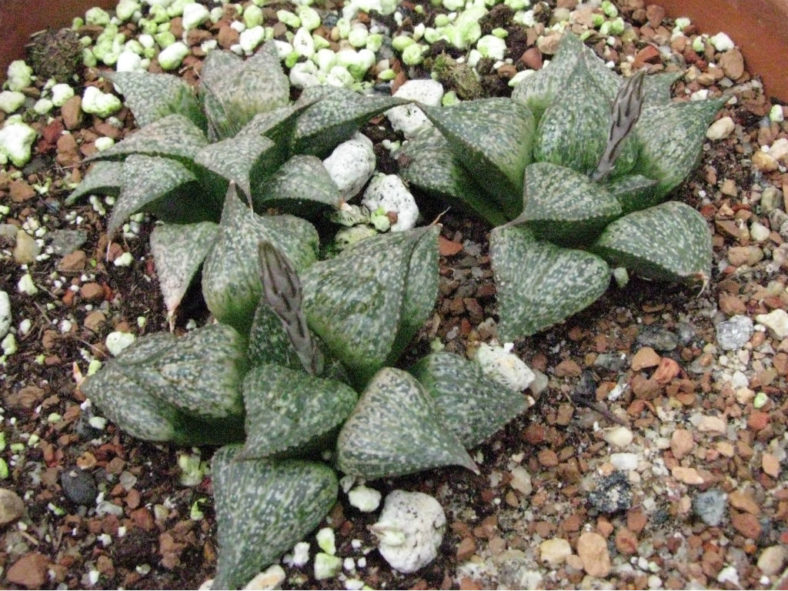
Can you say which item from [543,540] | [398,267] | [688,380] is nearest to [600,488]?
[543,540]

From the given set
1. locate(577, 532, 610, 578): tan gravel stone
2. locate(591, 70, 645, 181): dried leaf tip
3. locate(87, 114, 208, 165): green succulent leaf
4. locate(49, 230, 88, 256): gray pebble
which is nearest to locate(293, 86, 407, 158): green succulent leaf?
locate(87, 114, 208, 165): green succulent leaf

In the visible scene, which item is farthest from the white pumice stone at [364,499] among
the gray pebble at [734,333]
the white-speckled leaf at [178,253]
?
the gray pebble at [734,333]

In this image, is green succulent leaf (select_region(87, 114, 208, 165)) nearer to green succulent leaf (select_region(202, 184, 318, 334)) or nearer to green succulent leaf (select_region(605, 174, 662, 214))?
green succulent leaf (select_region(202, 184, 318, 334))

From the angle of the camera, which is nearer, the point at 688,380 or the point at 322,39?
the point at 688,380

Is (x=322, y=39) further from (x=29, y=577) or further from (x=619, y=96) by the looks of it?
(x=29, y=577)

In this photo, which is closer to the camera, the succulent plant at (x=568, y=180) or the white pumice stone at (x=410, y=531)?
the white pumice stone at (x=410, y=531)

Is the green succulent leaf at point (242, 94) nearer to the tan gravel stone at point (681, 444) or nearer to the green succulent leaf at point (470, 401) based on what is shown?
the green succulent leaf at point (470, 401)
